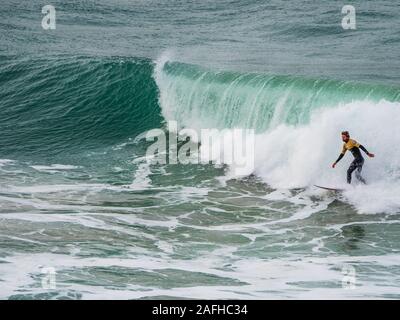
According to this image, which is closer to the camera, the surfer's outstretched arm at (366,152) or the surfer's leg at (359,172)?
the surfer's outstretched arm at (366,152)

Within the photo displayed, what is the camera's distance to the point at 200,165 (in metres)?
23.0

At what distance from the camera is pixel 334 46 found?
32781 mm

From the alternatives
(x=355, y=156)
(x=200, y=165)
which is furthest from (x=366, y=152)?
(x=200, y=165)

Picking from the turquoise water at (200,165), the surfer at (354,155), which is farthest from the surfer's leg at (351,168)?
the turquoise water at (200,165)

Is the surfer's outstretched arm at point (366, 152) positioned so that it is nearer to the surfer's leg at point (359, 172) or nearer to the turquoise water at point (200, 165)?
the surfer's leg at point (359, 172)

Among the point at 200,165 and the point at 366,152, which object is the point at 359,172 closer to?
the point at 366,152

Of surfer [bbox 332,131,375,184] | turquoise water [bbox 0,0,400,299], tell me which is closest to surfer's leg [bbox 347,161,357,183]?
surfer [bbox 332,131,375,184]

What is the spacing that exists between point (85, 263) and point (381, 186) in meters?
7.32

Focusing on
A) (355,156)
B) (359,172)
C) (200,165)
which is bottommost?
(200,165)

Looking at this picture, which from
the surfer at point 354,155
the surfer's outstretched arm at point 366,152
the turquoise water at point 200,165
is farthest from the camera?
the surfer at point 354,155

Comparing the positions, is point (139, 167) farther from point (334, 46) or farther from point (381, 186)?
point (334, 46)

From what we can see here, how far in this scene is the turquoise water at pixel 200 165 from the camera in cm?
1400

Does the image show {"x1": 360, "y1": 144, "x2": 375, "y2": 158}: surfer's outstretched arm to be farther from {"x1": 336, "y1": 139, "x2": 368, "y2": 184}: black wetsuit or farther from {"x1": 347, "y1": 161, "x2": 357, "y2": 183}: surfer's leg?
{"x1": 347, "y1": 161, "x2": 357, "y2": 183}: surfer's leg
